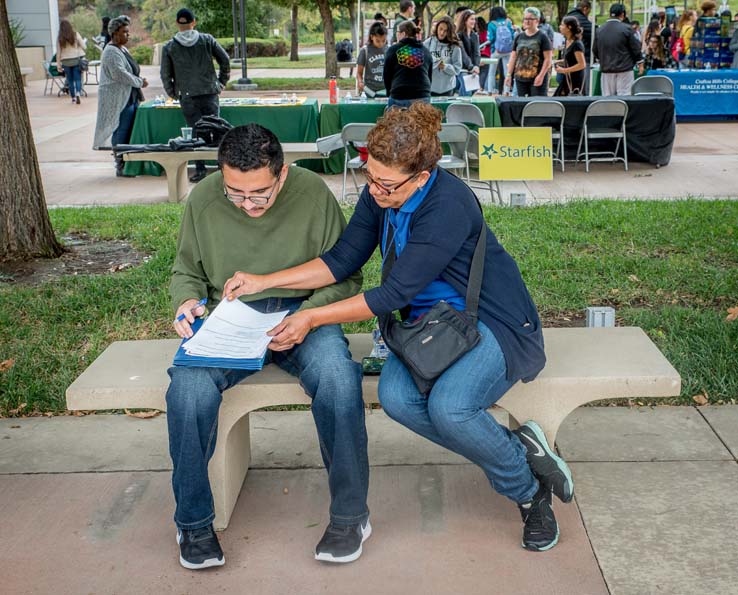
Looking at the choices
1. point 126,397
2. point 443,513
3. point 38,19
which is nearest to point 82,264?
point 126,397

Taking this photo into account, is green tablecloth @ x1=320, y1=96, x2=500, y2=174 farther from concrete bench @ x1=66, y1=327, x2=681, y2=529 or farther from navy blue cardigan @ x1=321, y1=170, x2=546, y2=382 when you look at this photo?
navy blue cardigan @ x1=321, y1=170, x2=546, y2=382

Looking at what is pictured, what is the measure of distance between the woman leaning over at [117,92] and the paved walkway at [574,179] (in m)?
0.50

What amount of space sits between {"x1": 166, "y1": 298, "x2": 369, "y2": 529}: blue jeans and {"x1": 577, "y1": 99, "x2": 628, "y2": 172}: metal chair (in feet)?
28.6

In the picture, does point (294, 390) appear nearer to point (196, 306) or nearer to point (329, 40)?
point (196, 306)

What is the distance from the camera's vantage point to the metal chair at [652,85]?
522 inches

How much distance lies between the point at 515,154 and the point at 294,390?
541 centimetres

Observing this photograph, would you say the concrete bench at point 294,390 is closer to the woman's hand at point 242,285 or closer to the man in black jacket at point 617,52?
the woman's hand at point 242,285

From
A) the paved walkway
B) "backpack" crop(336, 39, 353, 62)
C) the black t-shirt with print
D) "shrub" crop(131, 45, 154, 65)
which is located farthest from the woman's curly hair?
"shrub" crop(131, 45, 154, 65)

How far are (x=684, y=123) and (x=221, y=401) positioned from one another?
1437 centimetres

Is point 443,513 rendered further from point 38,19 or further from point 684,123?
point 38,19

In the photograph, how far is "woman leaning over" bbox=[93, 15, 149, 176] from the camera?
36.8 feet

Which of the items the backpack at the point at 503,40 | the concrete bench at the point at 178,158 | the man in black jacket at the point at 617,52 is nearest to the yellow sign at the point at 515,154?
the concrete bench at the point at 178,158

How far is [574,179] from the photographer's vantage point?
11023 millimetres

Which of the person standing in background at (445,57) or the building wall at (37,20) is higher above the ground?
the building wall at (37,20)
